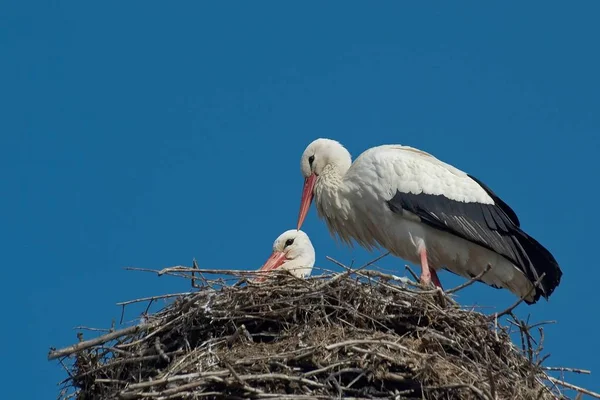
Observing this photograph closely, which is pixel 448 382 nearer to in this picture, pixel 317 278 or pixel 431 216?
pixel 317 278

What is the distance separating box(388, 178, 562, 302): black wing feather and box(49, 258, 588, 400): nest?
142 centimetres

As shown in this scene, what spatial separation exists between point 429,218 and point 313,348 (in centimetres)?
235

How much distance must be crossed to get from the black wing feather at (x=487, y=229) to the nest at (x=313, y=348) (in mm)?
1418

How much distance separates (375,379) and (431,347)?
51 cm

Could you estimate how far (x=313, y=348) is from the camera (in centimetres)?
608

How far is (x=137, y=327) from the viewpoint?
6695 millimetres

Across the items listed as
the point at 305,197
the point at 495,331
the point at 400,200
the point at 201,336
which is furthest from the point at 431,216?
the point at 201,336

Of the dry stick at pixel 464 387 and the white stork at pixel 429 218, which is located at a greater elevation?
the white stork at pixel 429 218

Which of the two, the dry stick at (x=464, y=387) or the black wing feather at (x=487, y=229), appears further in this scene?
the black wing feather at (x=487, y=229)

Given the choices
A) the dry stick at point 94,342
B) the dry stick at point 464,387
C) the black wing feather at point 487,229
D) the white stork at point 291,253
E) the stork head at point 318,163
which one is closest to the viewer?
the dry stick at point 464,387

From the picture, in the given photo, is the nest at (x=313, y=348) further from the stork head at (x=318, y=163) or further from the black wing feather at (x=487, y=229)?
the stork head at (x=318, y=163)

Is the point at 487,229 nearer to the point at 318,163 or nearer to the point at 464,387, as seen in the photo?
the point at 318,163

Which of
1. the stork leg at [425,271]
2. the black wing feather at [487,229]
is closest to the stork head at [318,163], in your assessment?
the black wing feather at [487,229]

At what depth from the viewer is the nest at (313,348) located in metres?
5.96
